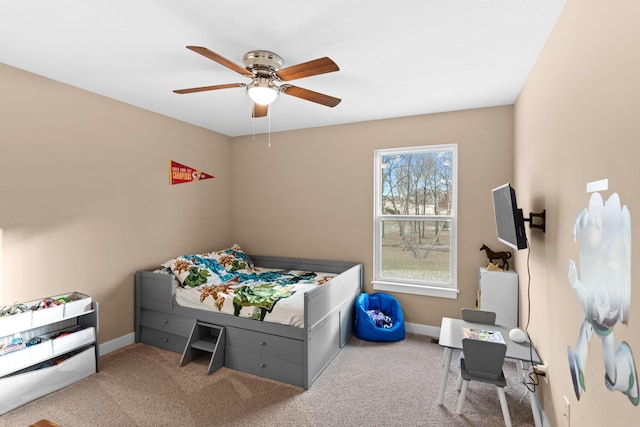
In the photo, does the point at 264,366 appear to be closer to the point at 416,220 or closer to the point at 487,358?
the point at 487,358

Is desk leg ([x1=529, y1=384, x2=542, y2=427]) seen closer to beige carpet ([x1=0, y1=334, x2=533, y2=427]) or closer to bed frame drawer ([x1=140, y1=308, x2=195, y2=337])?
beige carpet ([x1=0, y1=334, x2=533, y2=427])

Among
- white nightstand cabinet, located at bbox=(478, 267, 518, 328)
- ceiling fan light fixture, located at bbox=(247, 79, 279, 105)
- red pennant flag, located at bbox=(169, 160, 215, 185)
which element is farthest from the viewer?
red pennant flag, located at bbox=(169, 160, 215, 185)

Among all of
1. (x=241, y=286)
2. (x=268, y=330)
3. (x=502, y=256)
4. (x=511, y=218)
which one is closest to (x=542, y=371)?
(x=511, y=218)

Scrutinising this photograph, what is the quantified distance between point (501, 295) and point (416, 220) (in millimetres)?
1139

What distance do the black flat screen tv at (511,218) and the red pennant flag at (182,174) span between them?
3285 mm

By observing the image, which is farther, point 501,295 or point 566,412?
point 501,295

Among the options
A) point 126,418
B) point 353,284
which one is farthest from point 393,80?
point 126,418

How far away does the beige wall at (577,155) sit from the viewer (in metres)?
0.99

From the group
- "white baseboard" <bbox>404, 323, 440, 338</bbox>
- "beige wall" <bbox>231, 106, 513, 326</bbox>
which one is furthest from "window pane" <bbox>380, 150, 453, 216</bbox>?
"white baseboard" <bbox>404, 323, 440, 338</bbox>

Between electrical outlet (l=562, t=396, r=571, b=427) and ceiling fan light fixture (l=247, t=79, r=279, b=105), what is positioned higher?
ceiling fan light fixture (l=247, t=79, r=279, b=105)

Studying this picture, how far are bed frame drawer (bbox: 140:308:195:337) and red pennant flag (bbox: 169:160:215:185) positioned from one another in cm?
145

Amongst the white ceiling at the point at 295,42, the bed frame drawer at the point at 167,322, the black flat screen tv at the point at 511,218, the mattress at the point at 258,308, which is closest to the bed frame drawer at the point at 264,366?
the mattress at the point at 258,308

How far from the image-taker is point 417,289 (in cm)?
348

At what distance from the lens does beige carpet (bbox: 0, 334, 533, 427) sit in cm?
208
